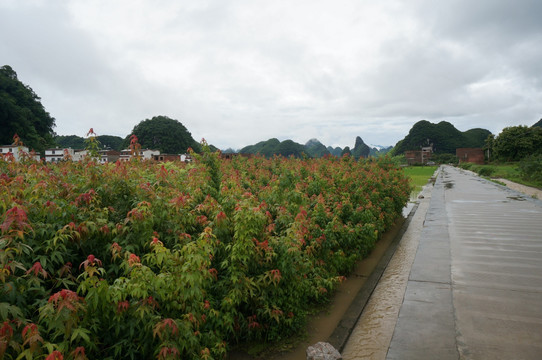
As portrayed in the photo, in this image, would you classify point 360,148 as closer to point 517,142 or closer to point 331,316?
point 517,142

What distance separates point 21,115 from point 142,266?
43.7 m

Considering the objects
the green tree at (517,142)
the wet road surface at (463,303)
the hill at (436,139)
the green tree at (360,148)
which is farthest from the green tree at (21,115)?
the green tree at (360,148)

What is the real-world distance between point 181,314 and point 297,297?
5.42 feet

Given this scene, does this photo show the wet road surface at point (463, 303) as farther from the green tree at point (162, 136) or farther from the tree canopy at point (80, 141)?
the tree canopy at point (80, 141)

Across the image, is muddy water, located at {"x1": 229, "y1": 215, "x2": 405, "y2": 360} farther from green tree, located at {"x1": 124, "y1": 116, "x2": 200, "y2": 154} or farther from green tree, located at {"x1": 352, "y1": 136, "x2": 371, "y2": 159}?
green tree, located at {"x1": 352, "y1": 136, "x2": 371, "y2": 159}

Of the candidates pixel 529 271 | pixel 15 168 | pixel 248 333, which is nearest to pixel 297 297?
pixel 248 333

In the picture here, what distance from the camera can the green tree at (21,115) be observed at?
3356 centimetres

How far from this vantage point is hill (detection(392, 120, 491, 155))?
96.9 meters

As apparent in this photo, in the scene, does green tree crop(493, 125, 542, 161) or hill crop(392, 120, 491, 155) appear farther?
hill crop(392, 120, 491, 155)

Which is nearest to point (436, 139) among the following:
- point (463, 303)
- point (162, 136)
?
point (162, 136)

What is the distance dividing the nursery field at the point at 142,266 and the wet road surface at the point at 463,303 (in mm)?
997

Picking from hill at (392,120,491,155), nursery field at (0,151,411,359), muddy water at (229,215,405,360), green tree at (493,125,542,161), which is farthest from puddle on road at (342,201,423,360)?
hill at (392,120,491,155)

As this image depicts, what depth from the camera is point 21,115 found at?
35.0m

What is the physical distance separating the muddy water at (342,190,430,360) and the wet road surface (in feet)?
→ 0.04
